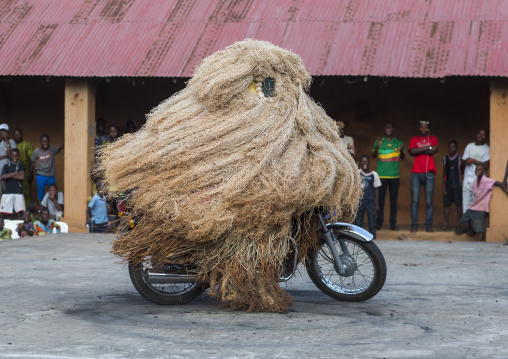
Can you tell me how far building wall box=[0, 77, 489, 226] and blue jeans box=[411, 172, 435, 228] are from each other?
4.03 ft

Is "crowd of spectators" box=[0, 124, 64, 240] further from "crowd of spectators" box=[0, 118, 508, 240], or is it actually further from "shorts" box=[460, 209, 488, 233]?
"shorts" box=[460, 209, 488, 233]

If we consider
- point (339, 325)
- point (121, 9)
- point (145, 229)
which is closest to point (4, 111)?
point (121, 9)

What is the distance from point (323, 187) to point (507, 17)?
8.39 meters

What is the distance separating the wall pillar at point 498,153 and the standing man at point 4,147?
8.60 metres

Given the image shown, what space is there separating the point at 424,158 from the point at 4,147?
7676mm

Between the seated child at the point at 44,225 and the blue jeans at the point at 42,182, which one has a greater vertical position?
the blue jeans at the point at 42,182

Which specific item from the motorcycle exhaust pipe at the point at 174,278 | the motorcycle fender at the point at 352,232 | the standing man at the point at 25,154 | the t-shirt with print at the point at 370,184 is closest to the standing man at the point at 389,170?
the t-shirt with print at the point at 370,184

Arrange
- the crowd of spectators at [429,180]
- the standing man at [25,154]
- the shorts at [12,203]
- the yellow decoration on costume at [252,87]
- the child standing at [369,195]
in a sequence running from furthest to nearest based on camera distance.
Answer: the standing man at [25,154]
the shorts at [12,203]
the child standing at [369,195]
the crowd of spectators at [429,180]
the yellow decoration on costume at [252,87]

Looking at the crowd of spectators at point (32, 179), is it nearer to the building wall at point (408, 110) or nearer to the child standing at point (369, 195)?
the building wall at point (408, 110)

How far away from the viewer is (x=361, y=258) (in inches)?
272

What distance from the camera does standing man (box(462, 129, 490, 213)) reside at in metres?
13.7

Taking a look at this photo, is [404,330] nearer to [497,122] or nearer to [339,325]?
[339,325]

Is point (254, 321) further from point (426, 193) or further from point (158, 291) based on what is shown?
point (426, 193)

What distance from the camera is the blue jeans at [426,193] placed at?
45.7 feet
